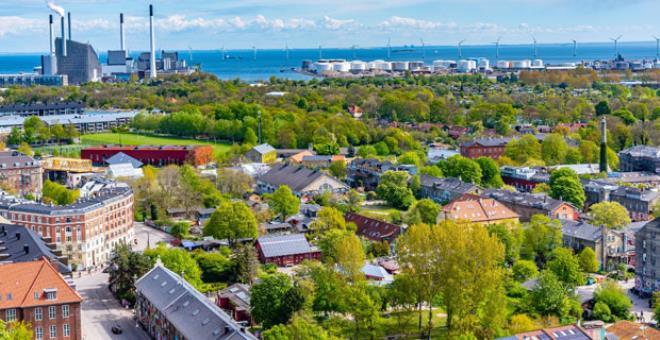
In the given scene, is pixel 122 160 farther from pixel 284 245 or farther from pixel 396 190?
pixel 284 245

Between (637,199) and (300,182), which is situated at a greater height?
(300,182)

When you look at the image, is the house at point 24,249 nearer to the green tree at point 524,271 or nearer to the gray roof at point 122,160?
the green tree at point 524,271

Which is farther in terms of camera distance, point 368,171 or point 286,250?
point 368,171

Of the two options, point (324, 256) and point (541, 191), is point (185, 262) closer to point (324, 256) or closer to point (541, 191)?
point (324, 256)

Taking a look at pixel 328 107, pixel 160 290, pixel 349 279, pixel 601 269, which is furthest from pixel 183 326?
pixel 328 107

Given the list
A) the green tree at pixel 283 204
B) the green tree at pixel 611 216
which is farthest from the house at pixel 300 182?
the green tree at pixel 611 216

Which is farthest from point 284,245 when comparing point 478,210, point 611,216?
point 611,216
